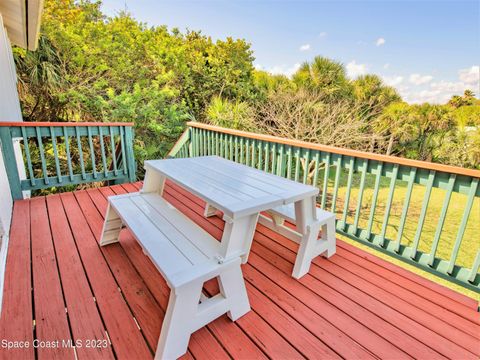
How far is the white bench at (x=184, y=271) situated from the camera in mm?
1143

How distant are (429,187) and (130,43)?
8.39 meters

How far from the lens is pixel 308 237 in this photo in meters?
1.78

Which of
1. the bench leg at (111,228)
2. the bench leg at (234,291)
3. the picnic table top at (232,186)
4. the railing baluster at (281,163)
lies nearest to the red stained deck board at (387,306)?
the bench leg at (234,291)

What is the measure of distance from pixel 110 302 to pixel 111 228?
710 millimetres

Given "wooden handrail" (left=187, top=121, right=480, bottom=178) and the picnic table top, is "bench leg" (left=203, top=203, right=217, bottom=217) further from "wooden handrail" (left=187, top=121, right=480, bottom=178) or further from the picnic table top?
"wooden handrail" (left=187, top=121, right=480, bottom=178)

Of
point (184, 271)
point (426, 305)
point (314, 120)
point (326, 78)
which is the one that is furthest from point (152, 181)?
point (326, 78)

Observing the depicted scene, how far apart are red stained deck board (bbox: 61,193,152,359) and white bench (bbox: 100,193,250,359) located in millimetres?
173

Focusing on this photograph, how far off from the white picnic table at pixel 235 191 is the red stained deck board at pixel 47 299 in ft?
Answer: 2.86

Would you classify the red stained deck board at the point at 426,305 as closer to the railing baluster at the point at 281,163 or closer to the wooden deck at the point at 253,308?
the wooden deck at the point at 253,308

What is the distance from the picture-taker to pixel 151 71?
770cm

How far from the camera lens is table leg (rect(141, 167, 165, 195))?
2102 millimetres

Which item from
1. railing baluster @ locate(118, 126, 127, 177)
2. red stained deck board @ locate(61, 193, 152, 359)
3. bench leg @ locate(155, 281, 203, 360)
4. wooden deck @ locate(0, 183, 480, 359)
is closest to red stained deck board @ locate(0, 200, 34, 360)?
wooden deck @ locate(0, 183, 480, 359)

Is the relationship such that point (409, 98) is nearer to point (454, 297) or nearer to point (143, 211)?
point (454, 297)

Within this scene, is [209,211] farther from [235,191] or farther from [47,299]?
[47,299]
